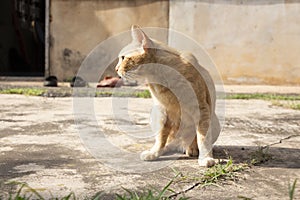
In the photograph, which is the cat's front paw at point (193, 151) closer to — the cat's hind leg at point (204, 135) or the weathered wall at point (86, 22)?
the cat's hind leg at point (204, 135)

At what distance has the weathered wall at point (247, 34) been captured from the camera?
25.5 feet

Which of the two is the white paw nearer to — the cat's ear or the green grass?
the green grass

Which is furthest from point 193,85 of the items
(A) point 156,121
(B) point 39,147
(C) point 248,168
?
(B) point 39,147

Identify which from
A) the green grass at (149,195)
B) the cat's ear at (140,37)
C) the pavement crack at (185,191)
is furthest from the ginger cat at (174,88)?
the green grass at (149,195)

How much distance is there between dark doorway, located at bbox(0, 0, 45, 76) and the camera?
431 inches

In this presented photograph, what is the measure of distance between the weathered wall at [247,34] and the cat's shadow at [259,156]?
17.7 ft

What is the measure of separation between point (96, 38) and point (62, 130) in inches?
209

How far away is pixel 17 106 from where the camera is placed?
4457mm

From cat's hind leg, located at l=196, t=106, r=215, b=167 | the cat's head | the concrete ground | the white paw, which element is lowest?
the concrete ground

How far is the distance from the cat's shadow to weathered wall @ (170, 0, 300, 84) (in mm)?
5394

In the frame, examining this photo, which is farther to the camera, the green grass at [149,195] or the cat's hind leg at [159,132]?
the cat's hind leg at [159,132]

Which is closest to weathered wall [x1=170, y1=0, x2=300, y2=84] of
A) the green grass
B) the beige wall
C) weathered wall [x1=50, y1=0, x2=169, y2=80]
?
the beige wall

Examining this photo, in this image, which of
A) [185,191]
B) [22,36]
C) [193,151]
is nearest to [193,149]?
[193,151]

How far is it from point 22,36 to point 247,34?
256 inches
